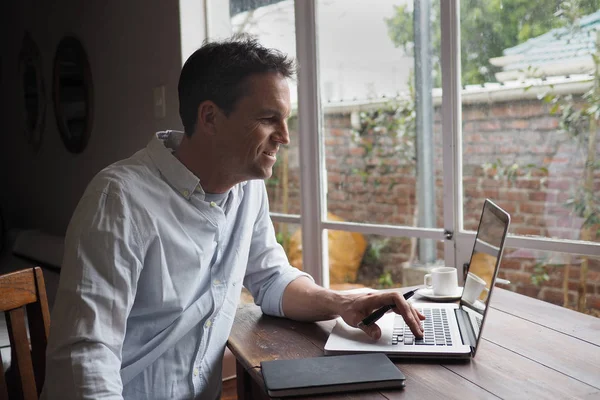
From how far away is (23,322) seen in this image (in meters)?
1.35

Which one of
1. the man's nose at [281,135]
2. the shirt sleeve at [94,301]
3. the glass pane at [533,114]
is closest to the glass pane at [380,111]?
the glass pane at [533,114]

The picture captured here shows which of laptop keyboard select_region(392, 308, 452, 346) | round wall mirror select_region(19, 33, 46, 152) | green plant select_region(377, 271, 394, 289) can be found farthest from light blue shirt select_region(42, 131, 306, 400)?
round wall mirror select_region(19, 33, 46, 152)

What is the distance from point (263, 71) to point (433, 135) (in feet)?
3.09

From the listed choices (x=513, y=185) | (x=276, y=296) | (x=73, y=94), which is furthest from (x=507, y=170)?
(x=73, y=94)

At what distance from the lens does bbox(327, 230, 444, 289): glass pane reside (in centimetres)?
228

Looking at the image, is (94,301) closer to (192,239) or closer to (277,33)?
(192,239)

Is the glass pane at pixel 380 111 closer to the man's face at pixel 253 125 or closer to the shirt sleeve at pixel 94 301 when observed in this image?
the man's face at pixel 253 125

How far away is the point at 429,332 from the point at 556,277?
2.30 feet

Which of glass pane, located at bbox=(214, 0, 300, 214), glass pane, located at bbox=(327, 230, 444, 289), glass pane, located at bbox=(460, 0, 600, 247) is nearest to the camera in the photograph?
glass pane, located at bbox=(460, 0, 600, 247)

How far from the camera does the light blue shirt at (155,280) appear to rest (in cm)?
106

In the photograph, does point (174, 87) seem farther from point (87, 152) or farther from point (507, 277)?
point (507, 277)

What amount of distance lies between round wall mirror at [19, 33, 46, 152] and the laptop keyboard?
3680 mm

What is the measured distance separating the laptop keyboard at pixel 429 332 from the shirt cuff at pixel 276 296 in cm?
28

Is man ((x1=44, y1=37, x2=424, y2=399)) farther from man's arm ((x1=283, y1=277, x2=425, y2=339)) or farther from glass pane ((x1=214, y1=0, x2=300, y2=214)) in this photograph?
glass pane ((x1=214, y1=0, x2=300, y2=214))
